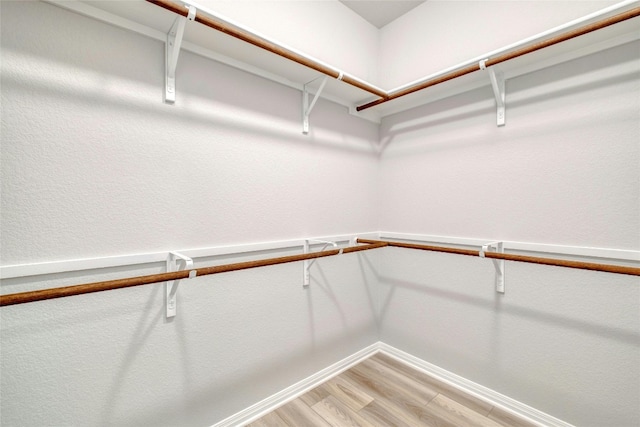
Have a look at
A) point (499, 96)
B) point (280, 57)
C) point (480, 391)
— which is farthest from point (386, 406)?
point (280, 57)

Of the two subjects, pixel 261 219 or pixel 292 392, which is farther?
pixel 292 392

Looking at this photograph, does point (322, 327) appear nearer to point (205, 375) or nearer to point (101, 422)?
point (205, 375)

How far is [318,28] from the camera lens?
5.55 feet

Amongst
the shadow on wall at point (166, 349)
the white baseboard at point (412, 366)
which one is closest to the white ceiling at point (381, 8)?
the shadow on wall at point (166, 349)

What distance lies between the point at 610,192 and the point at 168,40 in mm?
2002

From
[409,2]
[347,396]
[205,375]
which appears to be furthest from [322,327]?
[409,2]

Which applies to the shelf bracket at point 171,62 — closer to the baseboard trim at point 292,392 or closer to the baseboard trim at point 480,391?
the baseboard trim at point 292,392

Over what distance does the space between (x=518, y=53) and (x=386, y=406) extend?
1836 mm

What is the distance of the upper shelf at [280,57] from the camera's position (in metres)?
1.01

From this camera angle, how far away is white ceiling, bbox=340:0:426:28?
181cm

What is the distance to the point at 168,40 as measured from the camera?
1.13 metres

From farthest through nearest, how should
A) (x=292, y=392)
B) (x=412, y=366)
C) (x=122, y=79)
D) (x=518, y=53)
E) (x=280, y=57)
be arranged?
(x=412, y=366) < (x=292, y=392) < (x=280, y=57) < (x=518, y=53) < (x=122, y=79)

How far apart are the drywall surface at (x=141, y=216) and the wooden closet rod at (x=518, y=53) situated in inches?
21.1

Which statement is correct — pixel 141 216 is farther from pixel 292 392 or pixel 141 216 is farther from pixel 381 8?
pixel 381 8
